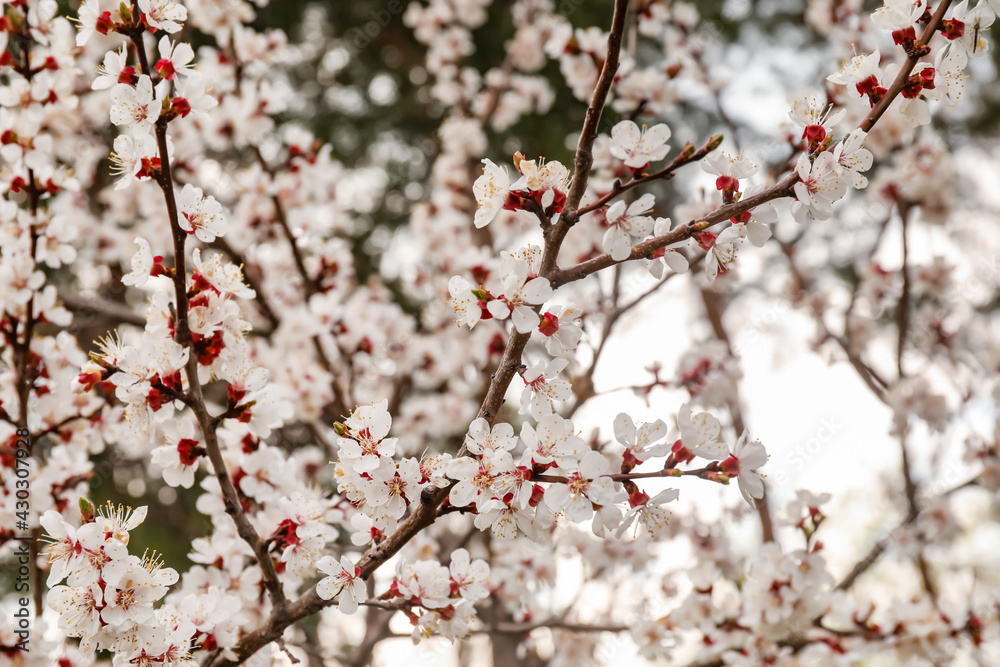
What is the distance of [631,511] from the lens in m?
1.37

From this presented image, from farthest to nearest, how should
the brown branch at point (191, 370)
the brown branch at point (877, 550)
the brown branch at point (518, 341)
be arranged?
the brown branch at point (877, 550), the brown branch at point (191, 370), the brown branch at point (518, 341)

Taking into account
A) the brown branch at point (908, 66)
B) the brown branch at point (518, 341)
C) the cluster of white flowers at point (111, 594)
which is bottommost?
the cluster of white flowers at point (111, 594)

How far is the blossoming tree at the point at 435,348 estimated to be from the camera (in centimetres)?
138

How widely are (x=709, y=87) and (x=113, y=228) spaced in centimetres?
329

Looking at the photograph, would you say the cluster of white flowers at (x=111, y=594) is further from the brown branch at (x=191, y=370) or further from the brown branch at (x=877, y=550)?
the brown branch at (x=877, y=550)

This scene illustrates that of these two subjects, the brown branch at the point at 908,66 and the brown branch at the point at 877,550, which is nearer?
the brown branch at the point at 908,66

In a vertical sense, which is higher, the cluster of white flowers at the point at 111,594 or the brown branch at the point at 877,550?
the brown branch at the point at 877,550

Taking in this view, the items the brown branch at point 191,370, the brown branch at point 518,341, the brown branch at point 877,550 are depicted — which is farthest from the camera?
the brown branch at point 877,550

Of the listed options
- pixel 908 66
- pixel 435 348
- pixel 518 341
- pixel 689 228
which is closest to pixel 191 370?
pixel 518 341

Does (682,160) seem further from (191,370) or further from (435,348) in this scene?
(435,348)

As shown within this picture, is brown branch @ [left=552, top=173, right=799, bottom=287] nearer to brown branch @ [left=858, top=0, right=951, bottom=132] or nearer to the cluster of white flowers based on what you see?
brown branch @ [left=858, top=0, right=951, bottom=132]

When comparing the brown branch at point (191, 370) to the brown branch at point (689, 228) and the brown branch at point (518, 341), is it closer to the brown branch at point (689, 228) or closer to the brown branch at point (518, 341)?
the brown branch at point (518, 341)

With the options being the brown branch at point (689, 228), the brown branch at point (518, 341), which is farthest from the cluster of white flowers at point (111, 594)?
the brown branch at point (689, 228)

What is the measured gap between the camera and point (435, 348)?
3994 millimetres
